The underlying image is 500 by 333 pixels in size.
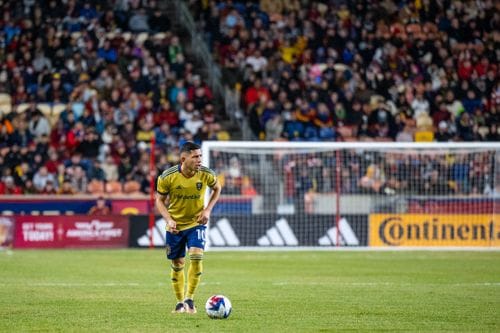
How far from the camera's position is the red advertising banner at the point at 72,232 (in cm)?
2673

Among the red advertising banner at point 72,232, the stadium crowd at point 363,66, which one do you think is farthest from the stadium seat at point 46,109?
the stadium crowd at point 363,66

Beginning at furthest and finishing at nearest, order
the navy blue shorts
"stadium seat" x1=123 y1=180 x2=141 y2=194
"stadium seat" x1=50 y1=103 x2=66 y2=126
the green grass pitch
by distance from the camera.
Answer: "stadium seat" x1=50 y1=103 x2=66 y2=126 < "stadium seat" x1=123 y1=180 x2=141 y2=194 < the navy blue shorts < the green grass pitch

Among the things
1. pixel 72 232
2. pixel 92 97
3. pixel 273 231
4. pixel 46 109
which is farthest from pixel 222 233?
pixel 46 109

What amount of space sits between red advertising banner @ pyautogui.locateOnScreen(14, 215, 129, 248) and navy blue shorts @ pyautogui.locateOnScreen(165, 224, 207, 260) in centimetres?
1393

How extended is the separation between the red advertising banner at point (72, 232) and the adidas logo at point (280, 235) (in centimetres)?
362

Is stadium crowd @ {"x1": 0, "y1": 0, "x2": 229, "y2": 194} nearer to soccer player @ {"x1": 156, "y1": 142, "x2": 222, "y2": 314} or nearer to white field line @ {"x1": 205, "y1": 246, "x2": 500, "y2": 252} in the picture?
white field line @ {"x1": 205, "y1": 246, "x2": 500, "y2": 252}

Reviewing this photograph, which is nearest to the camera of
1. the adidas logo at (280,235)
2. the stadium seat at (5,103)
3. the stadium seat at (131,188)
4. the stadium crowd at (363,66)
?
the adidas logo at (280,235)

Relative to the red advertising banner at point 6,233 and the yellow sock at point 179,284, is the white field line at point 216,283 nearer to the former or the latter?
the yellow sock at point 179,284

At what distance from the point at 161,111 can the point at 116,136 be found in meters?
1.91

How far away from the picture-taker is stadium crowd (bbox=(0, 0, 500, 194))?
97.6ft

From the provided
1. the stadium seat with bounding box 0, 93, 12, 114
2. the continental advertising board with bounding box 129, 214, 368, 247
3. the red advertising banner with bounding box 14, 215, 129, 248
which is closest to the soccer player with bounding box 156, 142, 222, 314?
the continental advertising board with bounding box 129, 214, 368, 247

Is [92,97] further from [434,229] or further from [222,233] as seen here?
[434,229]

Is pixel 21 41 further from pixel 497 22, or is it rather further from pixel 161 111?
pixel 497 22

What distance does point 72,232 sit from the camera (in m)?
26.9
